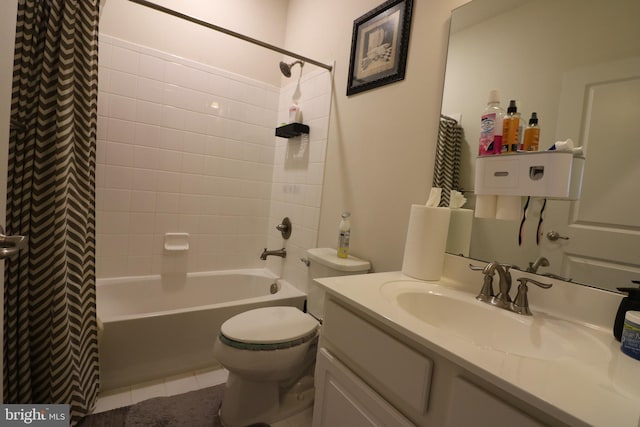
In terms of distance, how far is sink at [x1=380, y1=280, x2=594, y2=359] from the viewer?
0.72m

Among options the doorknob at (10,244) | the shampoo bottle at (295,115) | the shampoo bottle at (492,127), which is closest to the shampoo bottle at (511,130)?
the shampoo bottle at (492,127)

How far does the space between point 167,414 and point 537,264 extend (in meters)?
1.66

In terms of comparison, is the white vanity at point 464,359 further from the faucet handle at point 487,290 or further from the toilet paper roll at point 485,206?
the toilet paper roll at point 485,206

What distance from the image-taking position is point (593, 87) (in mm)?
825

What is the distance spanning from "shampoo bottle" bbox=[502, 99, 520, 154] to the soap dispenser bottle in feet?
1.46

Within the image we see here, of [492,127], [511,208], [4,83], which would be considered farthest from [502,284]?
[4,83]

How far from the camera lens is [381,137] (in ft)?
4.83

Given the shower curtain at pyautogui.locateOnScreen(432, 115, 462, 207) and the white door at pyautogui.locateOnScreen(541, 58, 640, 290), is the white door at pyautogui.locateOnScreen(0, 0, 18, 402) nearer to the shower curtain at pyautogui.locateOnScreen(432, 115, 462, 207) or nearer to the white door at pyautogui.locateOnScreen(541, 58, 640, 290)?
the shower curtain at pyautogui.locateOnScreen(432, 115, 462, 207)

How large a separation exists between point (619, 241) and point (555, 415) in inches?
23.3

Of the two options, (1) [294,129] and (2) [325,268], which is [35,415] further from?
(1) [294,129]

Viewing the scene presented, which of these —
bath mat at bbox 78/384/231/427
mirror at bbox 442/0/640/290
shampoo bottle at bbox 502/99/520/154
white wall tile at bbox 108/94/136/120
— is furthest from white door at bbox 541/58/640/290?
white wall tile at bbox 108/94/136/120

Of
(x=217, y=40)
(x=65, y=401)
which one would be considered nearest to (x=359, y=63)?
(x=217, y=40)

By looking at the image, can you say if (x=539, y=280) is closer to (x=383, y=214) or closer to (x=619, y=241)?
(x=619, y=241)

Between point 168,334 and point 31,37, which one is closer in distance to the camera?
point 31,37
